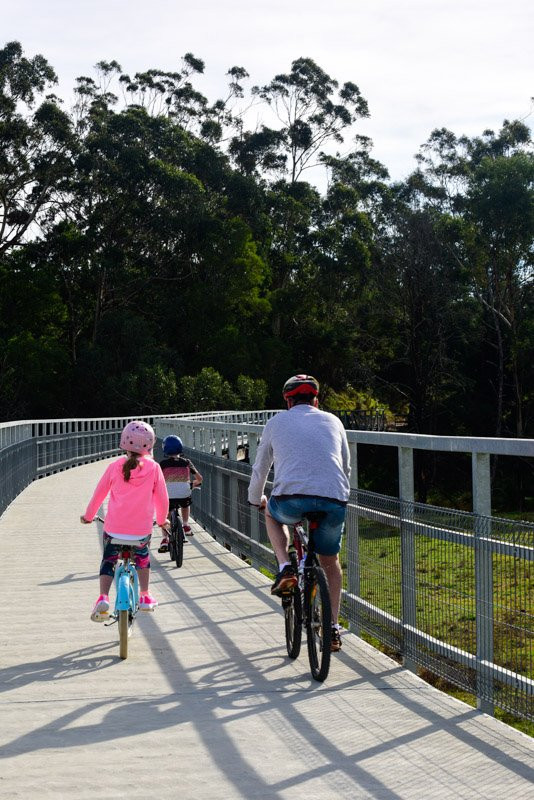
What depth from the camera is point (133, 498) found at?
798 centimetres

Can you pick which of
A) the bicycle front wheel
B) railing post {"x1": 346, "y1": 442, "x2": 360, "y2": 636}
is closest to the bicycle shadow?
railing post {"x1": 346, "y1": 442, "x2": 360, "y2": 636}

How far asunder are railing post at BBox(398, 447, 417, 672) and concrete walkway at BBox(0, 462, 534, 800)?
0.57 ft

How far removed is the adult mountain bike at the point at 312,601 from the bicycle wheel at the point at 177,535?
4.91 meters

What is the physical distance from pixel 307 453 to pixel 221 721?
1.61 m

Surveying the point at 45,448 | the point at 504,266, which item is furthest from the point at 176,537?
the point at 504,266

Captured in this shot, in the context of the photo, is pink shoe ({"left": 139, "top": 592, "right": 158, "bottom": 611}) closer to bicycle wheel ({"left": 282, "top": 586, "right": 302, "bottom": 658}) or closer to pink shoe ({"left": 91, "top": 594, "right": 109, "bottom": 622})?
pink shoe ({"left": 91, "top": 594, "right": 109, "bottom": 622})

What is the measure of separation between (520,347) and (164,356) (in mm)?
16615

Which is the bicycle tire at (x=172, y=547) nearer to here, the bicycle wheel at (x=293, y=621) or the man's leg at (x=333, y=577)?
the bicycle wheel at (x=293, y=621)

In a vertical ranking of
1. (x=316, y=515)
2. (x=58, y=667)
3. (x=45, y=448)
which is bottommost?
(x=58, y=667)

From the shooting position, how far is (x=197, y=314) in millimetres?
65000

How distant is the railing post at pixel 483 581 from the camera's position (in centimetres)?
604

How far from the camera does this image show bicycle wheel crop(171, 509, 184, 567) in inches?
490

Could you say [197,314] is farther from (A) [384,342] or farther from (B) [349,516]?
(B) [349,516]

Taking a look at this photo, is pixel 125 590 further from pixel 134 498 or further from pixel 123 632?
pixel 134 498
